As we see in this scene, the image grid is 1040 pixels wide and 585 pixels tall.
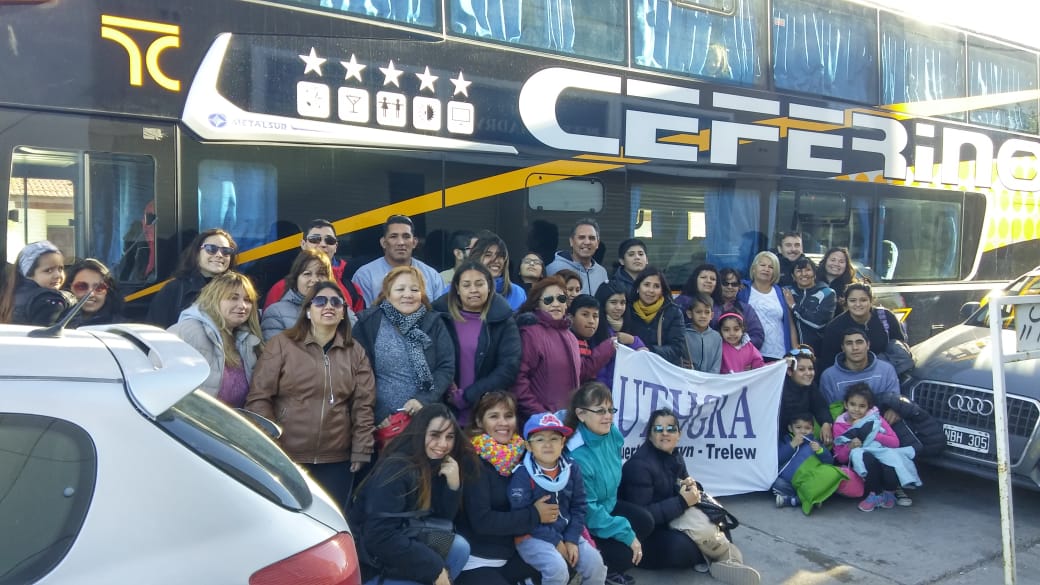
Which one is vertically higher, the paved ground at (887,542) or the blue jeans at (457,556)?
the blue jeans at (457,556)

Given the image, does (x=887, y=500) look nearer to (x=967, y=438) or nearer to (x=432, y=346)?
(x=967, y=438)

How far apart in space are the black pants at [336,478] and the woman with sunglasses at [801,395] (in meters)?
3.64

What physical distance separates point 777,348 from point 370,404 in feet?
13.6

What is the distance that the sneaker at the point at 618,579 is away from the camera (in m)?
4.89

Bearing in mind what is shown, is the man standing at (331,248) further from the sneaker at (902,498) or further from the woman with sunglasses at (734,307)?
the sneaker at (902,498)

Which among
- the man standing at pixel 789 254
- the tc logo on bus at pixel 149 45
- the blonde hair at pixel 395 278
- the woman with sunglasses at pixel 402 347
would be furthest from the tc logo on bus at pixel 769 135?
the tc logo on bus at pixel 149 45

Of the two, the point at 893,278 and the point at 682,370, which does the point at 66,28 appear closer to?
the point at 682,370

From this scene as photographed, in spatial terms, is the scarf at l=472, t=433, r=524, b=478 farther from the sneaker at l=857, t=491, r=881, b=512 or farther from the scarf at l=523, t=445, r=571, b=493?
the sneaker at l=857, t=491, r=881, b=512

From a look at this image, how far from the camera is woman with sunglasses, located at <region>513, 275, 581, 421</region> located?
218 inches

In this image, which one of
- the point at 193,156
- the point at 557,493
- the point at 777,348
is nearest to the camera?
the point at 557,493

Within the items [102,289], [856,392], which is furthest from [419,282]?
[856,392]

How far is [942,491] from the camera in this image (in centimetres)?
693

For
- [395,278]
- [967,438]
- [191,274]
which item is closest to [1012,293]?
[967,438]

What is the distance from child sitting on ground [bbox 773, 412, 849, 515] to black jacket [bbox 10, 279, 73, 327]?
504 centimetres
